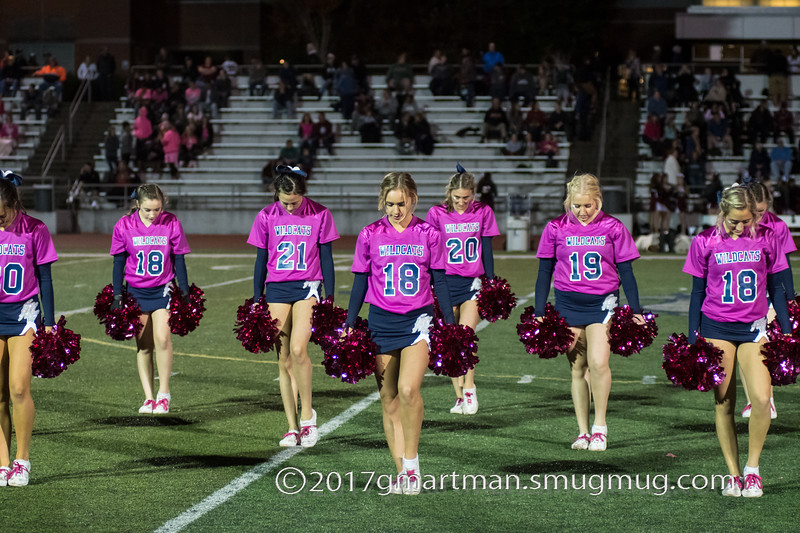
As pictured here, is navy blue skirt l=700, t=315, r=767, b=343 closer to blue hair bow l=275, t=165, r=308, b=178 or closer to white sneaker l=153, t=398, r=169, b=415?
blue hair bow l=275, t=165, r=308, b=178

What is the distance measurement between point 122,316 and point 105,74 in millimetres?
28661

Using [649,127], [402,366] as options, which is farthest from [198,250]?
[402,366]

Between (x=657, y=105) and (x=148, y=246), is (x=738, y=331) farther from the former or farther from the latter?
(x=657, y=105)

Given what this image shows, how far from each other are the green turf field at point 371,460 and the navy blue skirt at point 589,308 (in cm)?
79

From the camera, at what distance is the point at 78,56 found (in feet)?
145

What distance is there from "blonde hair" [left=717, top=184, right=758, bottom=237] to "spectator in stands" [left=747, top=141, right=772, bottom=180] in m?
22.2

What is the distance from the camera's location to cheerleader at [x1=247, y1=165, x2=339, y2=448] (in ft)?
25.2

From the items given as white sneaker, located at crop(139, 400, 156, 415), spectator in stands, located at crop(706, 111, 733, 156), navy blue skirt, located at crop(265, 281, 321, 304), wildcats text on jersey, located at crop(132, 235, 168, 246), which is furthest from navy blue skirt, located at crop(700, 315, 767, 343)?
spectator in stands, located at crop(706, 111, 733, 156)

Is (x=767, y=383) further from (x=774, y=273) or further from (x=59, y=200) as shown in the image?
(x=59, y=200)

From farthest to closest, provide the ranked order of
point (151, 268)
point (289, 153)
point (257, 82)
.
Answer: point (257, 82)
point (289, 153)
point (151, 268)

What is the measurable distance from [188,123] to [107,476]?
2652 cm

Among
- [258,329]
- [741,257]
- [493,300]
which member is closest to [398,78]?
[493,300]

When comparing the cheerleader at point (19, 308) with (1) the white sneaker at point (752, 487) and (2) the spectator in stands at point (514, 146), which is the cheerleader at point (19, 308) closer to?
(1) the white sneaker at point (752, 487)

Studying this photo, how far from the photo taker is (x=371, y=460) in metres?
7.13
